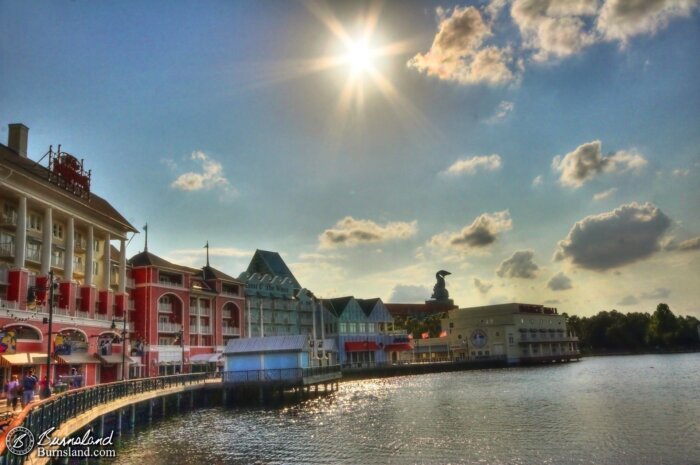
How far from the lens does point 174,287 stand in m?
78.6

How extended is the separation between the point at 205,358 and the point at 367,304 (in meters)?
43.1

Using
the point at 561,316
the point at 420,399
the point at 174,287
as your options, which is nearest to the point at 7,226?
the point at 174,287

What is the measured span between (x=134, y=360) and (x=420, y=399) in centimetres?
3399

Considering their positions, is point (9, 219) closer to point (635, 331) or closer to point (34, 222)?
point (34, 222)

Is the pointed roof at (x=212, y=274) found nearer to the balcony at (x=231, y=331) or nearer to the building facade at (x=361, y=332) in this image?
the balcony at (x=231, y=331)

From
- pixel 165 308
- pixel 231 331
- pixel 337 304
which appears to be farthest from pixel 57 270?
pixel 337 304

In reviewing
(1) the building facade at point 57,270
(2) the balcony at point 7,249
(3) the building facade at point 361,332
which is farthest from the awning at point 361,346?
(2) the balcony at point 7,249

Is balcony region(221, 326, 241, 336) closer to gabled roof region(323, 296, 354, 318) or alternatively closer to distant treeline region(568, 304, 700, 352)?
gabled roof region(323, 296, 354, 318)

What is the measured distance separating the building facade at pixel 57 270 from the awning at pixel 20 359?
0.07 m

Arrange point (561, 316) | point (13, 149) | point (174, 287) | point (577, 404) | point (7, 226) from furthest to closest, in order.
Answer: point (561, 316) → point (174, 287) → point (13, 149) → point (7, 226) → point (577, 404)

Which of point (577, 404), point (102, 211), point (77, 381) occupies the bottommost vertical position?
point (577, 404)

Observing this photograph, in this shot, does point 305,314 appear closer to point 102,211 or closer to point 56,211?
point 102,211

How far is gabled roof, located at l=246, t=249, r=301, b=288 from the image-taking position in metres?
109

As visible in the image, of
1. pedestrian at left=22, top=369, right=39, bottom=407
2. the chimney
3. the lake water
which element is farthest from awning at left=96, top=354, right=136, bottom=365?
pedestrian at left=22, top=369, right=39, bottom=407
